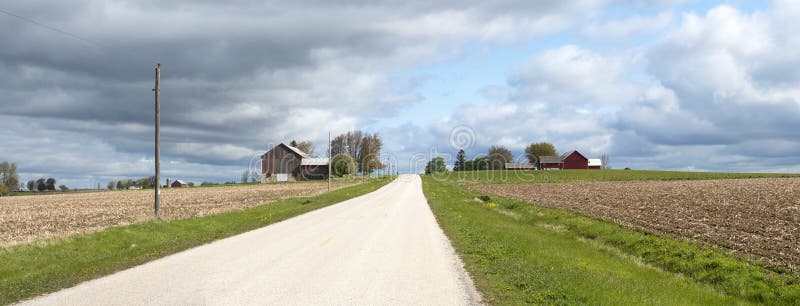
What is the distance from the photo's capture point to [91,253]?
49.6 ft

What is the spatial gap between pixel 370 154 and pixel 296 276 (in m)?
145

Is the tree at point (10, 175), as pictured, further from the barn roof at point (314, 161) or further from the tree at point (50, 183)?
the barn roof at point (314, 161)

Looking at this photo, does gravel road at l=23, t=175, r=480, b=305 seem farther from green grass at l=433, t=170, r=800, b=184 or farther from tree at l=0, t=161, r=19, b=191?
tree at l=0, t=161, r=19, b=191

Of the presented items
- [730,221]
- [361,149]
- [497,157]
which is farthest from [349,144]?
[730,221]

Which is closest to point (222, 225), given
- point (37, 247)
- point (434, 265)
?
point (37, 247)

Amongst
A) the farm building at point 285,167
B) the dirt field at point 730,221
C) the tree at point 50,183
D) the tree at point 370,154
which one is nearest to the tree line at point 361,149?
the tree at point 370,154

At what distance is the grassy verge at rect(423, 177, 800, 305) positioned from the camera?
9.91 meters

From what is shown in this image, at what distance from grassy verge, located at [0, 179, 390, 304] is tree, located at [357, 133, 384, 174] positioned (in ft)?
437

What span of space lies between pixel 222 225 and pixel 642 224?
1733 centimetres

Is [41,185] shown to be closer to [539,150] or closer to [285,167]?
[285,167]

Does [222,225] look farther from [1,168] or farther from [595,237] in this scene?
[1,168]

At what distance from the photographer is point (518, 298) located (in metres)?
9.17

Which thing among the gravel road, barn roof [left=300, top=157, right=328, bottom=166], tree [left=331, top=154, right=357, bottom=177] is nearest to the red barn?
tree [left=331, top=154, right=357, bottom=177]

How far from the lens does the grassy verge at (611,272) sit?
390 inches
